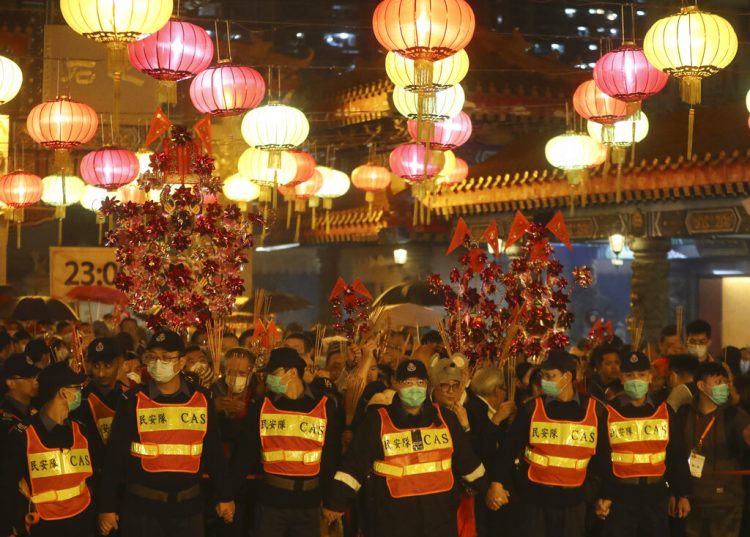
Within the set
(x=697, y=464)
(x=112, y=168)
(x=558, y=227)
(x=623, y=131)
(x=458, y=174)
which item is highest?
(x=458, y=174)

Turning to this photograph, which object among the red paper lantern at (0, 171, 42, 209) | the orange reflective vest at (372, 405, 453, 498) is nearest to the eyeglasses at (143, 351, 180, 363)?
the orange reflective vest at (372, 405, 453, 498)

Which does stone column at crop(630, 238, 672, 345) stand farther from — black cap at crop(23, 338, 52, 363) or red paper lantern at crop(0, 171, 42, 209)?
black cap at crop(23, 338, 52, 363)

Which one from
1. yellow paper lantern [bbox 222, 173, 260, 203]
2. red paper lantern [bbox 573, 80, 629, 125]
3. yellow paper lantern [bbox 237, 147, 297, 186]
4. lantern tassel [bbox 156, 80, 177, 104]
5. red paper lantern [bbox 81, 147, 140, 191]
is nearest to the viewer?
lantern tassel [bbox 156, 80, 177, 104]

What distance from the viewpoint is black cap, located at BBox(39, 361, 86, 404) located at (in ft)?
21.2

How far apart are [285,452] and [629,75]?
544 cm

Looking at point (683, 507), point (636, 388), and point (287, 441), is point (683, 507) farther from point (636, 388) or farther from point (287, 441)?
point (287, 441)

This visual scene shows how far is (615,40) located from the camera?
1141 inches

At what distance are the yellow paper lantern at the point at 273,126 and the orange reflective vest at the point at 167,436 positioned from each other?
19.9ft

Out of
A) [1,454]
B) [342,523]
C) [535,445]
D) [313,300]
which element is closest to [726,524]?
[535,445]

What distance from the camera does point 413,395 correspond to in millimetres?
6879

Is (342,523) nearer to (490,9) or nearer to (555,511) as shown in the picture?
(555,511)

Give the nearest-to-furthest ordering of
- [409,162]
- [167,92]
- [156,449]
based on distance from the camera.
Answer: [156,449]
[167,92]
[409,162]

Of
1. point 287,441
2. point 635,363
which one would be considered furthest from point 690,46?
point 287,441

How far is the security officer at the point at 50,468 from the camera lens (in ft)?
21.0
